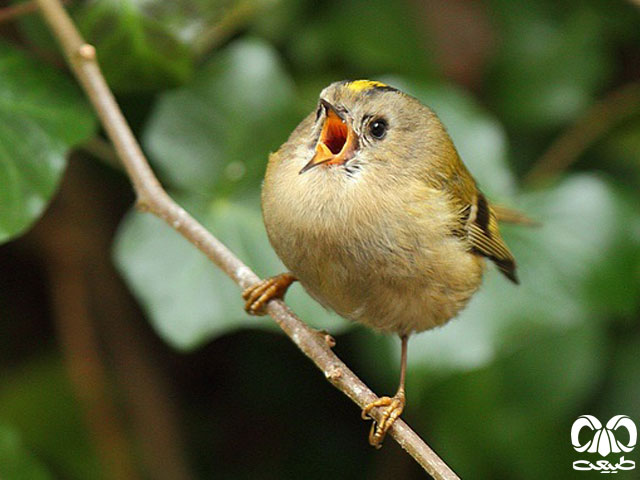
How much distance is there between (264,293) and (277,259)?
455 mm

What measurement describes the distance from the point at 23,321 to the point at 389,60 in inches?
65.6

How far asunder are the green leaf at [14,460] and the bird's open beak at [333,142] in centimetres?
108

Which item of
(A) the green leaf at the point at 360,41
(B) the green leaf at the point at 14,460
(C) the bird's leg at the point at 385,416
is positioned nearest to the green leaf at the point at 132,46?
(A) the green leaf at the point at 360,41

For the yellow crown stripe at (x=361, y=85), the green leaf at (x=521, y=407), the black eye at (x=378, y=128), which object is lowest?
the green leaf at (x=521, y=407)

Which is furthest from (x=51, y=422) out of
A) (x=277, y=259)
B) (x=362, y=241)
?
(x=362, y=241)

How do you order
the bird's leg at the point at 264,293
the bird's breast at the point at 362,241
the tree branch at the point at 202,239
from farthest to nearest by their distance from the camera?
1. the bird's leg at the point at 264,293
2. the bird's breast at the point at 362,241
3. the tree branch at the point at 202,239

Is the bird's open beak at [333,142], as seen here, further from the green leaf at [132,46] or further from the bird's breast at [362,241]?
the green leaf at [132,46]

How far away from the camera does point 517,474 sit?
122 inches

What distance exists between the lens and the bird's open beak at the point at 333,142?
202 cm

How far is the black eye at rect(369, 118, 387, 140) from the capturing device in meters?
2.10

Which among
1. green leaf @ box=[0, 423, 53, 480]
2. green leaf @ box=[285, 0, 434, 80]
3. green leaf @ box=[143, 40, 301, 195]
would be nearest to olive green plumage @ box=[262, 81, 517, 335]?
green leaf @ box=[143, 40, 301, 195]

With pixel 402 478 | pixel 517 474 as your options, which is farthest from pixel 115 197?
pixel 517 474

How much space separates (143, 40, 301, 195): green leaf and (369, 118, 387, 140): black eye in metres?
0.72

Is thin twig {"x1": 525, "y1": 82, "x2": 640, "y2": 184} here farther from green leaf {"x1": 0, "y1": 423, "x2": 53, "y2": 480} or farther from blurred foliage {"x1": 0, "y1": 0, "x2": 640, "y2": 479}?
green leaf {"x1": 0, "y1": 423, "x2": 53, "y2": 480}
